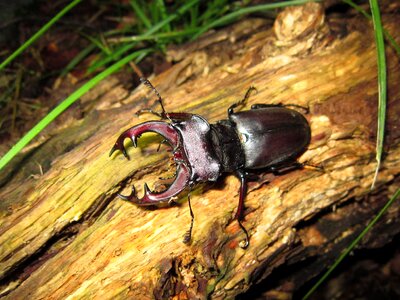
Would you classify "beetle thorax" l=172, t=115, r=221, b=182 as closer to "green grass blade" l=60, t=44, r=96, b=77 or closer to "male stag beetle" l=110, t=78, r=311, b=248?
"male stag beetle" l=110, t=78, r=311, b=248

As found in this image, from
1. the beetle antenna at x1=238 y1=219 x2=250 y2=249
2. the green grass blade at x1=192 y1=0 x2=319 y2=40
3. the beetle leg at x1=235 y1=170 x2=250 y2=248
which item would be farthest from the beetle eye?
the green grass blade at x1=192 y1=0 x2=319 y2=40

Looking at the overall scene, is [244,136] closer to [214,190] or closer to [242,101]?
[242,101]

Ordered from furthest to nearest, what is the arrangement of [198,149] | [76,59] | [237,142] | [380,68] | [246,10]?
1. [76,59]
2. [246,10]
3. [237,142]
4. [380,68]
5. [198,149]

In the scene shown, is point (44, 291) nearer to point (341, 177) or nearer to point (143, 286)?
point (143, 286)

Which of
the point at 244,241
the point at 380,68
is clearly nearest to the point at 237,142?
the point at 244,241

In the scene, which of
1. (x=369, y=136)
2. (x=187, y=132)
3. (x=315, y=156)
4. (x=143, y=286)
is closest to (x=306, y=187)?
(x=315, y=156)

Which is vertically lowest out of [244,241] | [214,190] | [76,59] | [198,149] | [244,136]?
[244,241]
